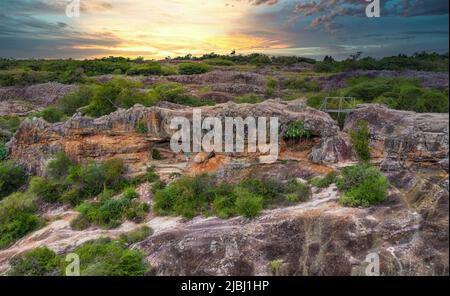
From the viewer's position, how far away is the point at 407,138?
53.1 feet

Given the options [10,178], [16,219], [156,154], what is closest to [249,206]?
[156,154]

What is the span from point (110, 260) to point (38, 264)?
2.76 metres

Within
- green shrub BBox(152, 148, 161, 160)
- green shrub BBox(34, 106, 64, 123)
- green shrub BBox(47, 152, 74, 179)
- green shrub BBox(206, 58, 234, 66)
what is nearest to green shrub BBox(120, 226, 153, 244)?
green shrub BBox(152, 148, 161, 160)

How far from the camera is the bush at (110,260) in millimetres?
12156

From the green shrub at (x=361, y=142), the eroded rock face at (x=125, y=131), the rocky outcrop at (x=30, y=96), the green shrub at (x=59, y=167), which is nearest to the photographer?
the green shrub at (x=361, y=142)

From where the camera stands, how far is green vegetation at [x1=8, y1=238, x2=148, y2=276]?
40.1ft

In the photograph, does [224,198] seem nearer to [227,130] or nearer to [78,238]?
[227,130]

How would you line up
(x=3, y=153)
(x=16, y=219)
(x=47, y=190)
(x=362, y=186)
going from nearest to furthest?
1. (x=362, y=186)
2. (x=16, y=219)
3. (x=47, y=190)
4. (x=3, y=153)

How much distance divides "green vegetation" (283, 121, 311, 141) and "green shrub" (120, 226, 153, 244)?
7.57m

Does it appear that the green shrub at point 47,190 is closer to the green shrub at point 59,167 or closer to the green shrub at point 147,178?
the green shrub at point 59,167

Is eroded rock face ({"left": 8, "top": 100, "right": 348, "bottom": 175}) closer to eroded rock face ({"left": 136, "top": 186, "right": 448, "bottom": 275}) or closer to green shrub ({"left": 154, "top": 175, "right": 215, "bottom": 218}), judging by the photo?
green shrub ({"left": 154, "top": 175, "right": 215, "bottom": 218})

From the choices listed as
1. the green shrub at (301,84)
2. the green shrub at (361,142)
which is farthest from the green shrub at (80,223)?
the green shrub at (301,84)

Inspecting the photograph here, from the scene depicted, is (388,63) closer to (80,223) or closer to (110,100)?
(110,100)

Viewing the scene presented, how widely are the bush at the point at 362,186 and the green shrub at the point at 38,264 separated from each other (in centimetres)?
1001
